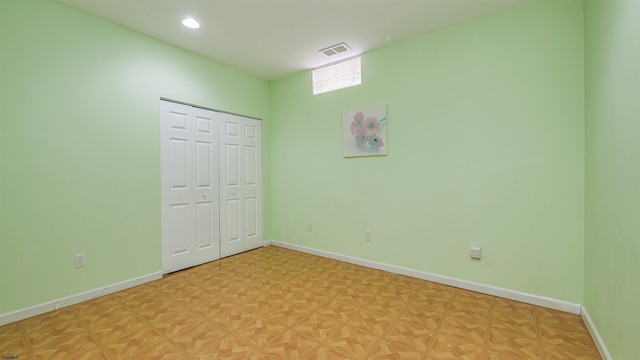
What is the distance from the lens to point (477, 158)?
104 inches

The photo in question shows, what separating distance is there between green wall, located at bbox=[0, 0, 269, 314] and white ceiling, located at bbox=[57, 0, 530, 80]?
315 millimetres

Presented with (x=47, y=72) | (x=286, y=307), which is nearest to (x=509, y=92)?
(x=286, y=307)

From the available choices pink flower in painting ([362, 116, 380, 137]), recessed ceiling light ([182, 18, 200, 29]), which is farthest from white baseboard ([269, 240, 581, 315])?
recessed ceiling light ([182, 18, 200, 29])

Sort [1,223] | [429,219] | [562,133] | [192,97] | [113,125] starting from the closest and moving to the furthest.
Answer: [1,223], [562,133], [113,125], [429,219], [192,97]

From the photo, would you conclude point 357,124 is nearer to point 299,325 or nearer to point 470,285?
point 470,285

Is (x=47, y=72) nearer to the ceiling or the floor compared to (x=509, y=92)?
nearer to the ceiling

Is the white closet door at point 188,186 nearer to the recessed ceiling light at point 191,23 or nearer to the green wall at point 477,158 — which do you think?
the recessed ceiling light at point 191,23

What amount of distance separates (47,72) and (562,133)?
14.8 ft

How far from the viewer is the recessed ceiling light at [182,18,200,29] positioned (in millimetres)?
2656

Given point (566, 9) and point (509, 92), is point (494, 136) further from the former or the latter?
point (566, 9)

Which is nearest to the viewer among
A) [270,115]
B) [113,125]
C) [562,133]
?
[562,133]

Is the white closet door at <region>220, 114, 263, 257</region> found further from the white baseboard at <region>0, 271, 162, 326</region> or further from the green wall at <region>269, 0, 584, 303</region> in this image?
the green wall at <region>269, 0, 584, 303</region>

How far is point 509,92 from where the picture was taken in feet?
8.12

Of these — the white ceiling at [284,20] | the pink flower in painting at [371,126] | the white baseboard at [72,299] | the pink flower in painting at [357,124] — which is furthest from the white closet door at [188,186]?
the pink flower in painting at [371,126]
